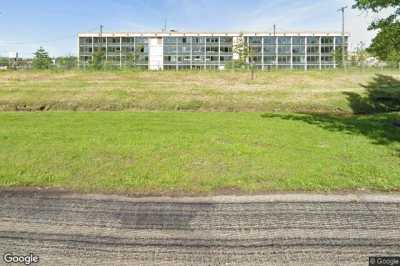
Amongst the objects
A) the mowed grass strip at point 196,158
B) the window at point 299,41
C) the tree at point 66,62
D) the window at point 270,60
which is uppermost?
the window at point 299,41

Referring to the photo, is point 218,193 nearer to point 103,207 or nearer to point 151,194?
point 151,194

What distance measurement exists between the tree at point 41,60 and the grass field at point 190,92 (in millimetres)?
11797

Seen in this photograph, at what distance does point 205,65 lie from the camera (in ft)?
317

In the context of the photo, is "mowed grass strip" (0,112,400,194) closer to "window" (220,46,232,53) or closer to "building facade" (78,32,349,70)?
"building facade" (78,32,349,70)

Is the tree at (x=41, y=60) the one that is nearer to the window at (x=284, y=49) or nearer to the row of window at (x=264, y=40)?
the row of window at (x=264, y=40)

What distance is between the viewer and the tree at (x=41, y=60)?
42594mm

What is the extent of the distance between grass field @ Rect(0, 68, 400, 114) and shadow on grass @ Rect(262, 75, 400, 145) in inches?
29.8

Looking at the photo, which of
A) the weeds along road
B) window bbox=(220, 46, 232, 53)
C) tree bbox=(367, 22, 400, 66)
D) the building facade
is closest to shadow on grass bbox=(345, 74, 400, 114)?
tree bbox=(367, 22, 400, 66)

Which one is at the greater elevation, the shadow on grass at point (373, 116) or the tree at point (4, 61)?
the tree at point (4, 61)

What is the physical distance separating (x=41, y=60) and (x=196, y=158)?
145 feet

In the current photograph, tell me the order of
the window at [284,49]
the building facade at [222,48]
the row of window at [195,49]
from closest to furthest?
the building facade at [222,48], the row of window at [195,49], the window at [284,49]

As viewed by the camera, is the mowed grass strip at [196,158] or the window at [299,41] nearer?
the mowed grass strip at [196,158]

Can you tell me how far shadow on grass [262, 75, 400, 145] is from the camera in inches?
436

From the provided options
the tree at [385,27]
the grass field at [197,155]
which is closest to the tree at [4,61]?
the grass field at [197,155]
